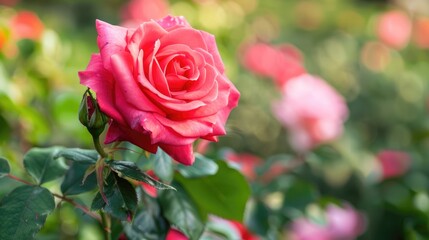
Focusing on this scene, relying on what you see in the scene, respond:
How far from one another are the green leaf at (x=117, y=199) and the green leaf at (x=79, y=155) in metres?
0.05

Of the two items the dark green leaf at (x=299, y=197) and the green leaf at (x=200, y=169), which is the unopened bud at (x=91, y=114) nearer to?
the green leaf at (x=200, y=169)

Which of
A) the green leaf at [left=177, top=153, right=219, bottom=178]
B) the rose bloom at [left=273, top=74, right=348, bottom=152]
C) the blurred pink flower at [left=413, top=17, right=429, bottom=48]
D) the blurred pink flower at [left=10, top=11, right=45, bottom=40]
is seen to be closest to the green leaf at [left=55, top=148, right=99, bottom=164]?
A: the green leaf at [left=177, top=153, right=219, bottom=178]

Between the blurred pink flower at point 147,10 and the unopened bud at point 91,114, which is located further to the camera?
the blurred pink flower at point 147,10

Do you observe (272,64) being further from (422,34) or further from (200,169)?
(200,169)

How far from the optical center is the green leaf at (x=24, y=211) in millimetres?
698

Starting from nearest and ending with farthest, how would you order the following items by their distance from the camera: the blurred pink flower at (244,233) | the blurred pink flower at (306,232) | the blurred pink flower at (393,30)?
1. the blurred pink flower at (244,233)
2. the blurred pink flower at (306,232)
3. the blurred pink flower at (393,30)

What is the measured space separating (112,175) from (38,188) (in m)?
0.10

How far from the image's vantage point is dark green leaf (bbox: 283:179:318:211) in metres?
1.21

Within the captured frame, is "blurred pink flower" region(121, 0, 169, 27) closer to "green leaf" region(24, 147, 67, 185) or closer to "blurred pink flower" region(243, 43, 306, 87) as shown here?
"blurred pink flower" region(243, 43, 306, 87)

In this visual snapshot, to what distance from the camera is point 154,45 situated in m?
0.71

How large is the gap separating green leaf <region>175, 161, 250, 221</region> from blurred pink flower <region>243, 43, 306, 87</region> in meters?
1.57

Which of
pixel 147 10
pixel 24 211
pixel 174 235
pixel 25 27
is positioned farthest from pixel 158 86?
pixel 147 10

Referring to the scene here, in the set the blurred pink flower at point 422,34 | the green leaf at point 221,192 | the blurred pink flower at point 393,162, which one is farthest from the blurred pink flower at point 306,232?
the blurred pink flower at point 422,34

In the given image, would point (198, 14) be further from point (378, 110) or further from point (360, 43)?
point (360, 43)
